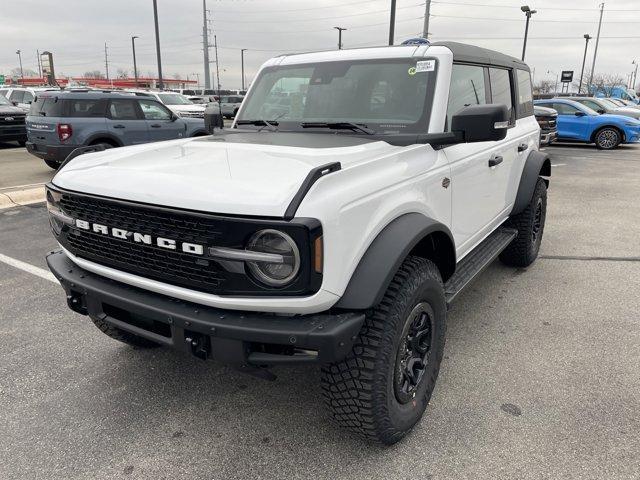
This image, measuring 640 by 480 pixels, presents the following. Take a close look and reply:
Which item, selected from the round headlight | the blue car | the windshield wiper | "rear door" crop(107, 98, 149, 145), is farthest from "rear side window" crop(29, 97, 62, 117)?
the blue car

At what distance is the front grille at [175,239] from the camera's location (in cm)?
193

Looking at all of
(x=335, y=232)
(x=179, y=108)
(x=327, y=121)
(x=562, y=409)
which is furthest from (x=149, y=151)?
(x=179, y=108)

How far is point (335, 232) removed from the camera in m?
1.96

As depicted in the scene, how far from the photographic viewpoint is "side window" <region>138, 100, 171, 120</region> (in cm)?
1098

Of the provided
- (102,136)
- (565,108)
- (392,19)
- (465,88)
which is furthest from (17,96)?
(465,88)

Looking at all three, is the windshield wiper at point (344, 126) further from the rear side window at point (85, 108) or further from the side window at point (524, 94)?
the rear side window at point (85, 108)

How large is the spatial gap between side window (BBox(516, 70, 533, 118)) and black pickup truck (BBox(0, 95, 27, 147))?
47.0 feet

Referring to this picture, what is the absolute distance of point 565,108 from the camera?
16281 millimetres

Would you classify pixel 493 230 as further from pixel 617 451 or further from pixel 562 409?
pixel 617 451

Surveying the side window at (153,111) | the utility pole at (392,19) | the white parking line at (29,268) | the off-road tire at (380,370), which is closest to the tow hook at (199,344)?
the off-road tire at (380,370)

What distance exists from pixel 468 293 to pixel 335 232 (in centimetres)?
280

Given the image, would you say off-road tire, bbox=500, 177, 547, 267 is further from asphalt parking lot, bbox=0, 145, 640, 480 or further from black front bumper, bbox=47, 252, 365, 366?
black front bumper, bbox=47, 252, 365, 366

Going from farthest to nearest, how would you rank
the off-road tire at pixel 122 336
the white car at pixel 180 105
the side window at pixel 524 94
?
the white car at pixel 180 105
the side window at pixel 524 94
the off-road tire at pixel 122 336

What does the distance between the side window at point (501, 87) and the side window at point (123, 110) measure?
27.7ft
